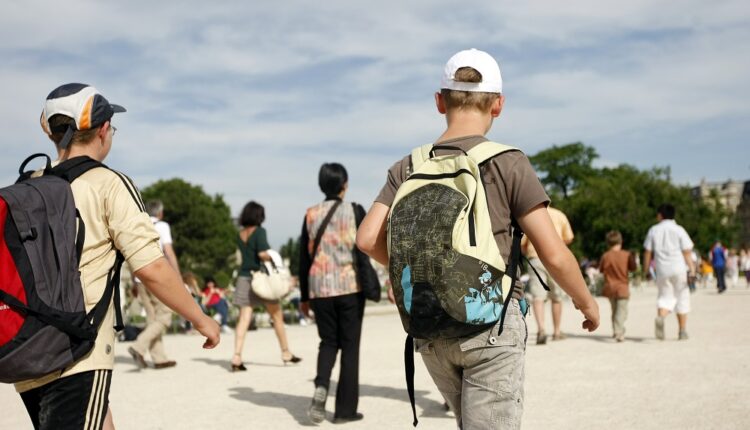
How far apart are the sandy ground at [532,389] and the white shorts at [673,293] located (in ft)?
1.79

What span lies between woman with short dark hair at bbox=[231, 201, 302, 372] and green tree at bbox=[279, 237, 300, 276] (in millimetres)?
57737

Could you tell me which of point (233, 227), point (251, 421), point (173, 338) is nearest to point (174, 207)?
point (233, 227)

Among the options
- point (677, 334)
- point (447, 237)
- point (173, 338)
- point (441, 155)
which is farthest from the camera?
point (173, 338)

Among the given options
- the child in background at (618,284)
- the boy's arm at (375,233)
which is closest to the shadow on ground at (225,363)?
Result: the child in background at (618,284)

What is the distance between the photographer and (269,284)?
1144 centimetres

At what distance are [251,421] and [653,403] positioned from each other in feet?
Answer: 11.4

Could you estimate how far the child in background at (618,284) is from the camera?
→ 45.3 ft

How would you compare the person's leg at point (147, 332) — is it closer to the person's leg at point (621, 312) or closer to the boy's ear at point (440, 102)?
the person's leg at point (621, 312)

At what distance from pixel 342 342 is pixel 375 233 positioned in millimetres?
3924

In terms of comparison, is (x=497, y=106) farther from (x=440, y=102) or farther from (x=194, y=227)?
(x=194, y=227)

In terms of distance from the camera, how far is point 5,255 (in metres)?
3.14

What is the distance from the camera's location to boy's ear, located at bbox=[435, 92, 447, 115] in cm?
364

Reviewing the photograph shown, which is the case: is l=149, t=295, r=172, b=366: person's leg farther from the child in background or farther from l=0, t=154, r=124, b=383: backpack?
l=0, t=154, r=124, b=383: backpack

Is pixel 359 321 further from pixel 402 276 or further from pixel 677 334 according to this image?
pixel 677 334
